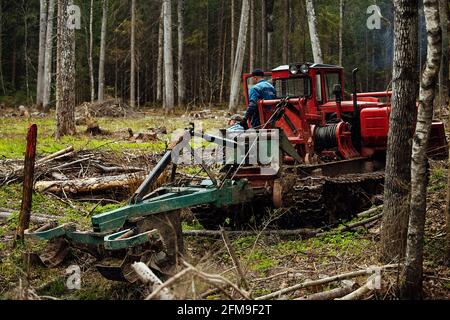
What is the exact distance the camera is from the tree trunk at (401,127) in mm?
6578

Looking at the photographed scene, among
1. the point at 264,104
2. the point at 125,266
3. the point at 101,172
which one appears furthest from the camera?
the point at 101,172

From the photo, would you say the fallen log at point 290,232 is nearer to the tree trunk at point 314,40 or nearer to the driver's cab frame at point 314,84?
the driver's cab frame at point 314,84

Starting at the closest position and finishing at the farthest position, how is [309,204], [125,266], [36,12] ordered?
[125,266], [309,204], [36,12]

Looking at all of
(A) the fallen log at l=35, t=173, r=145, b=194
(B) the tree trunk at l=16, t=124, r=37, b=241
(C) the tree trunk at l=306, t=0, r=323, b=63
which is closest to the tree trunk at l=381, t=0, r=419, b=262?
(B) the tree trunk at l=16, t=124, r=37, b=241

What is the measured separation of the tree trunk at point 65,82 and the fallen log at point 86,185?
23.0ft

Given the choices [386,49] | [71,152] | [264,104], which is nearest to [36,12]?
[386,49]

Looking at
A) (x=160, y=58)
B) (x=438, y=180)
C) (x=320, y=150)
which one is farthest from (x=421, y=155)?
(x=160, y=58)

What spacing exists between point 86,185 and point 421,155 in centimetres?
657

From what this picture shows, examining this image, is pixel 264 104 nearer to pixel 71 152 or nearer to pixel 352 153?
pixel 352 153

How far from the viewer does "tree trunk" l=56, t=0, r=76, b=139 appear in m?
17.5

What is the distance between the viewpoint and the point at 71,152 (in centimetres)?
1234

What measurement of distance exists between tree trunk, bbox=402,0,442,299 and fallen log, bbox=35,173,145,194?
19.5 feet

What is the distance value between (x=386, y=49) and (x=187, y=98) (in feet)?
58.5

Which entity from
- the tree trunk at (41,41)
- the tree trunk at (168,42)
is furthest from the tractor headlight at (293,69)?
the tree trunk at (41,41)
